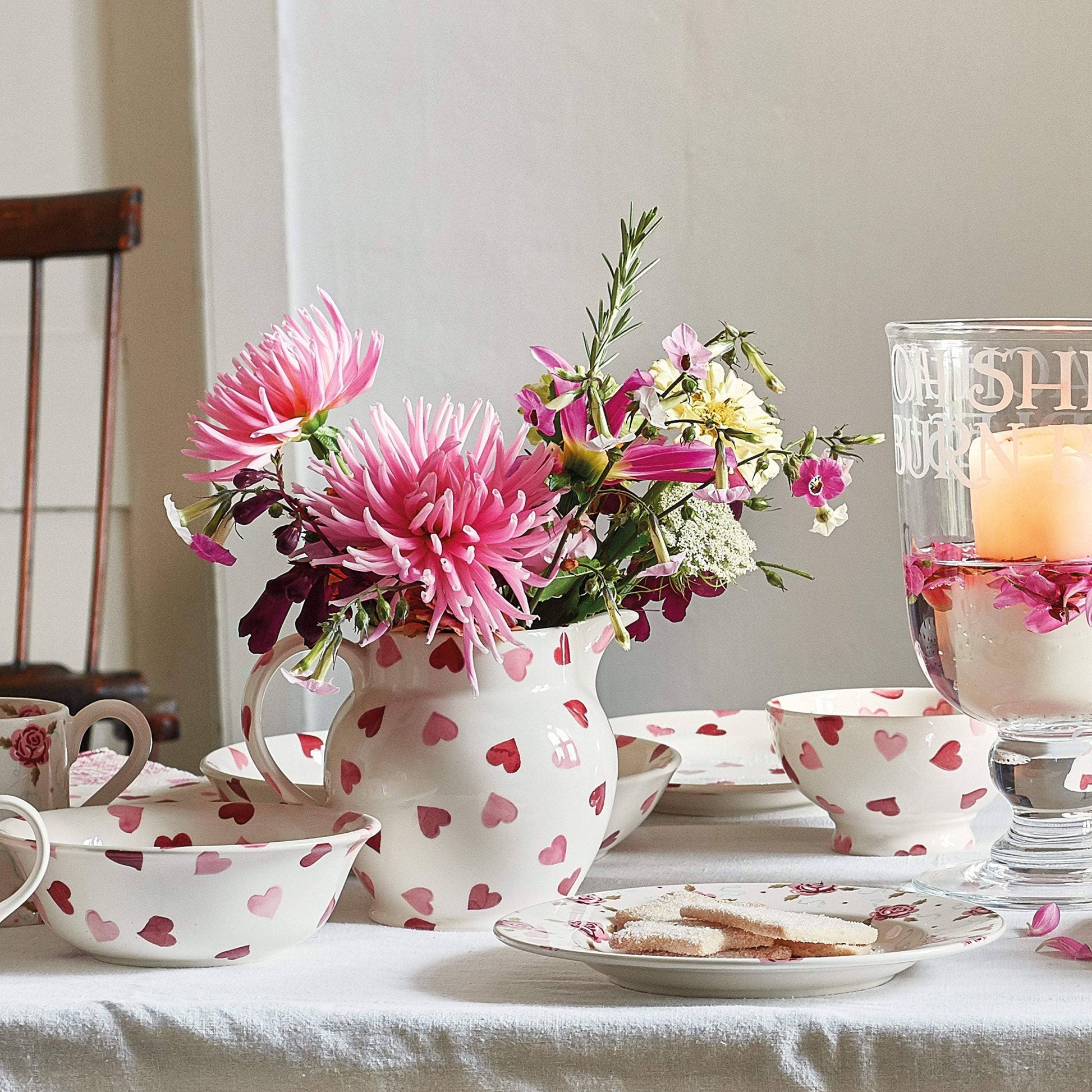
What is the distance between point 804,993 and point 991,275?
0.77 meters

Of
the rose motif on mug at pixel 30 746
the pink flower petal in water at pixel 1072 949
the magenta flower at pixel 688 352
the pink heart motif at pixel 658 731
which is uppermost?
the magenta flower at pixel 688 352

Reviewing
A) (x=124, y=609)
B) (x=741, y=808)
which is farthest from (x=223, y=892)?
(x=124, y=609)

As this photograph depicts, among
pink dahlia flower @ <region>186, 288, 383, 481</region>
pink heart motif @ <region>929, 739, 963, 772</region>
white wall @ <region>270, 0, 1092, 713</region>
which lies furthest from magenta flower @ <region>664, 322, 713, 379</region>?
white wall @ <region>270, 0, 1092, 713</region>

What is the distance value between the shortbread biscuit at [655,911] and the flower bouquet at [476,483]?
10 cm

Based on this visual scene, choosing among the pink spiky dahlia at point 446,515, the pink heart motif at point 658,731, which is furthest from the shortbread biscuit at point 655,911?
the pink heart motif at point 658,731

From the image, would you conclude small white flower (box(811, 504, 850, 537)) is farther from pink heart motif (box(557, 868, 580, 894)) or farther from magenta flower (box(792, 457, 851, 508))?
pink heart motif (box(557, 868, 580, 894))

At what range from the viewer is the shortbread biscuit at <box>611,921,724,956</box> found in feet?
1.48

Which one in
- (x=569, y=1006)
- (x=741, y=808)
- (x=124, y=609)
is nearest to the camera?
(x=569, y=1006)

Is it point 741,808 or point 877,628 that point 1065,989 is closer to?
point 741,808

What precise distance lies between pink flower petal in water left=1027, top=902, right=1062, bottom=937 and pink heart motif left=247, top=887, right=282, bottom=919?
28cm

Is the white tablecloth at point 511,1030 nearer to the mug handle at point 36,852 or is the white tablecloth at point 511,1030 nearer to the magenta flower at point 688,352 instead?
the mug handle at point 36,852

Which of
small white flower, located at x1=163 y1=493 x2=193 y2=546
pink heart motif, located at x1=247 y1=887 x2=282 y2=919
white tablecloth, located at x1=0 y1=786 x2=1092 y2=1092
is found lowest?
white tablecloth, located at x1=0 y1=786 x2=1092 y2=1092

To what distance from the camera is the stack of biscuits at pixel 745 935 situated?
455 millimetres

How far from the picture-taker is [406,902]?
55 cm
